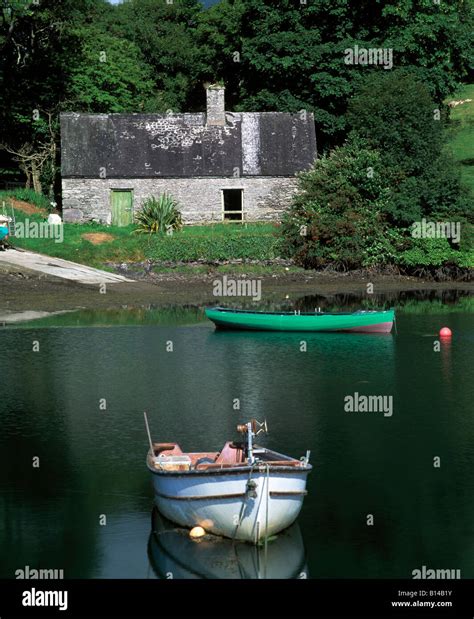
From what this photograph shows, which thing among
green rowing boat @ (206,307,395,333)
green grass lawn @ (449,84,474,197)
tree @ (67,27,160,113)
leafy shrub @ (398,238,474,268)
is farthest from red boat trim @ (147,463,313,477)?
green grass lawn @ (449,84,474,197)

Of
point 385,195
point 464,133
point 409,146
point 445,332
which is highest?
point 464,133

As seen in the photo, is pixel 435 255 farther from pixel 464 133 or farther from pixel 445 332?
pixel 464 133

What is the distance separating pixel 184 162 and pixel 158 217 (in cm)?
581

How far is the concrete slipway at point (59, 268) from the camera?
2243 inches

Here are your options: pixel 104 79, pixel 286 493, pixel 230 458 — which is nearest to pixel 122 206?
pixel 104 79

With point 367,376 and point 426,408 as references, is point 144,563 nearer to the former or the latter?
point 426,408

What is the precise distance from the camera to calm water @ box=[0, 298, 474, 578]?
22531 millimetres

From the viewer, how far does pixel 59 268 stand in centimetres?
5812

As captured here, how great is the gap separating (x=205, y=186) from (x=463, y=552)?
50331mm

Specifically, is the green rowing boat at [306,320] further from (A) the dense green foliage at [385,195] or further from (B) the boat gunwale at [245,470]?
(B) the boat gunwale at [245,470]

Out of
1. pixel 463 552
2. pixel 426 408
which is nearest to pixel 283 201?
pixel 426 408

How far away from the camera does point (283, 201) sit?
71375mm

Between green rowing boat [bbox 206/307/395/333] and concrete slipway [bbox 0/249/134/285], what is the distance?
35.7ft

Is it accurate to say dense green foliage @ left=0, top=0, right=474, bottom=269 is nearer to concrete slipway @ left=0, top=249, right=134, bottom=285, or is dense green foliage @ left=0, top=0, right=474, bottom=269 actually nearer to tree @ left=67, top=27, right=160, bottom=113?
tree @ left=67, top=27, right=160, bottom=113
